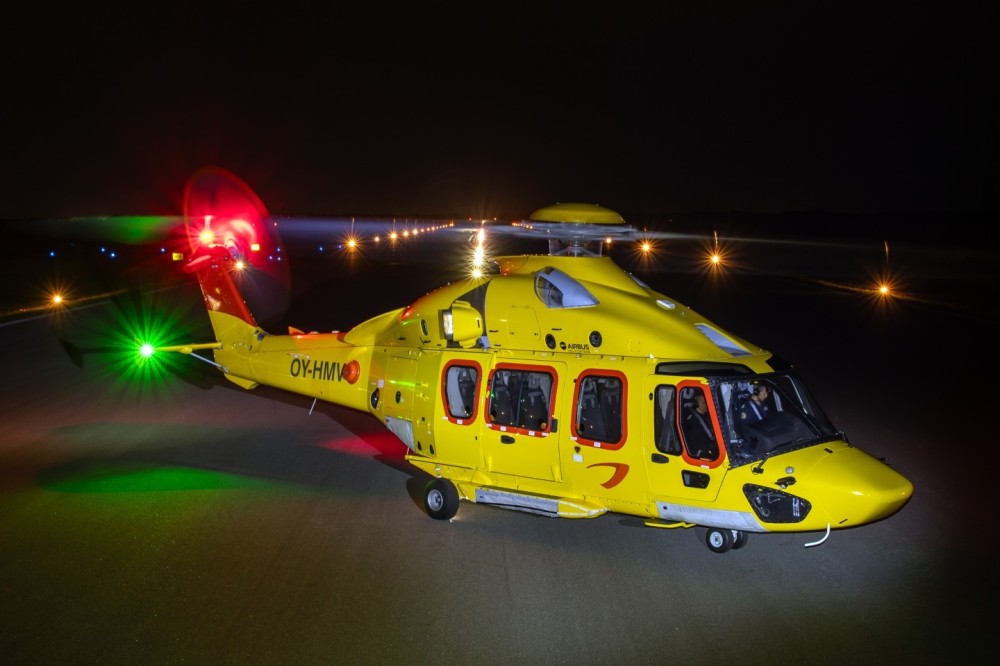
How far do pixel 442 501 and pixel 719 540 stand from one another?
3304 mm

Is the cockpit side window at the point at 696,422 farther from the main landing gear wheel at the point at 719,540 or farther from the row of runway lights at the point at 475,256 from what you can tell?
the row of runway lights at the point at 475,256

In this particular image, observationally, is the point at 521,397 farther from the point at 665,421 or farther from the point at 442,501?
the point at 665,421

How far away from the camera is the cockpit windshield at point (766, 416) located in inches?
318

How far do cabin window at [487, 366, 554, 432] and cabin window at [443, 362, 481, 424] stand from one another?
0.94 feet

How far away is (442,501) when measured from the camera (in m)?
9.66

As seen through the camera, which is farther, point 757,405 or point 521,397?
point 521,397

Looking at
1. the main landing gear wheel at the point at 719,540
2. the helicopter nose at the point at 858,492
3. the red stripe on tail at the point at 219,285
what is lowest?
the main landing gear wheel at the point at 719,540

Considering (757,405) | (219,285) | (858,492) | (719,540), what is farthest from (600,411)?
(219,285)

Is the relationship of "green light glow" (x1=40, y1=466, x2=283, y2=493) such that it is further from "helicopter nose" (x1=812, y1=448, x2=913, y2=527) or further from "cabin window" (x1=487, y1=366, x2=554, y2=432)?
"helicopter nose" (x1=812, y1=448, x2=913, y2=527)

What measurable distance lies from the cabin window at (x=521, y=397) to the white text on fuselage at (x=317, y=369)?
3.15m

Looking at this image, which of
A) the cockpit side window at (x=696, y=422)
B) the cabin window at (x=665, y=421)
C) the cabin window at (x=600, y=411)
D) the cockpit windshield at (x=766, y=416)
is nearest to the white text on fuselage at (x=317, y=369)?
the cabin window at (x=600, y=411)

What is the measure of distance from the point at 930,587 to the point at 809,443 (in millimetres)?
1843

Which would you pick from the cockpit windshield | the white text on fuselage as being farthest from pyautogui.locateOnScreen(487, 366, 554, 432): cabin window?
the white text on fuselage

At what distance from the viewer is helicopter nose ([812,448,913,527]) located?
296 inches
